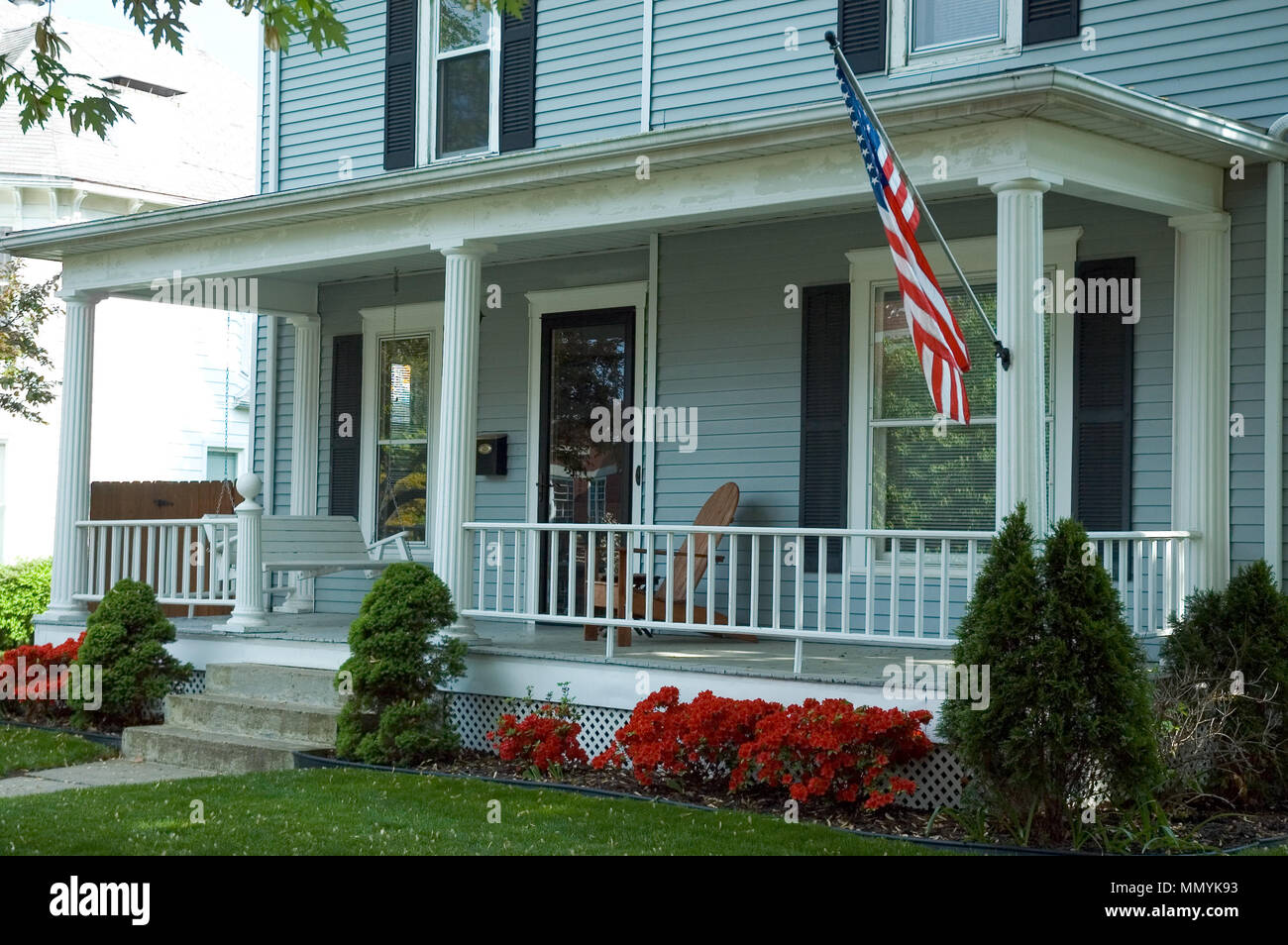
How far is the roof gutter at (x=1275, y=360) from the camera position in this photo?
7.96 meters

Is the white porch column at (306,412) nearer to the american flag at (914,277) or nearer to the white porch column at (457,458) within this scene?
the white porch column at (457,458)

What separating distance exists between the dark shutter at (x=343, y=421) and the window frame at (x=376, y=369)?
0.22 ft

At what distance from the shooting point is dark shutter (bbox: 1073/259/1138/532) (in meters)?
8.49

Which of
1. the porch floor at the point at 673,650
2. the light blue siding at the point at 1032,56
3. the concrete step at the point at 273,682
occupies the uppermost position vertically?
the light blue siding at the point at 1032,56

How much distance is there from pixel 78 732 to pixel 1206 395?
733 centimetres

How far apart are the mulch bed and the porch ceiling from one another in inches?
120

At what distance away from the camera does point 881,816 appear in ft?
23.1

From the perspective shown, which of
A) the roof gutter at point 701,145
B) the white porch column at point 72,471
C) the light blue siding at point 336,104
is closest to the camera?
the roof gutter at point 701,145

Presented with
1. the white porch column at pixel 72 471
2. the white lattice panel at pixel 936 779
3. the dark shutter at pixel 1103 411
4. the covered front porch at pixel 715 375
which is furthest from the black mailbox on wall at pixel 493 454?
the white lattice panel at pixel 936 779

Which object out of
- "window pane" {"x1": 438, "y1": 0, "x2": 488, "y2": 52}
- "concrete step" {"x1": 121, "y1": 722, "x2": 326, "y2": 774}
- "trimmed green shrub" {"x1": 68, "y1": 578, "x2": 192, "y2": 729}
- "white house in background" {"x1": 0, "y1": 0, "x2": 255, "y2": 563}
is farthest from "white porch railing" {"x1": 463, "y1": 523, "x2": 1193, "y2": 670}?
"white house in background" {"x1": 0, "y1": 0, "x2": 255, "y2": 563}

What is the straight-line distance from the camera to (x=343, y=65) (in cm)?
1241

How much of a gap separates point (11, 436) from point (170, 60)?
27.3 ft

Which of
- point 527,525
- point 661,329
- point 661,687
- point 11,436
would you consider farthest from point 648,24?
point 11,436

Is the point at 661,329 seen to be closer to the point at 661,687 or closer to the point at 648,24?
the point at 648,24
